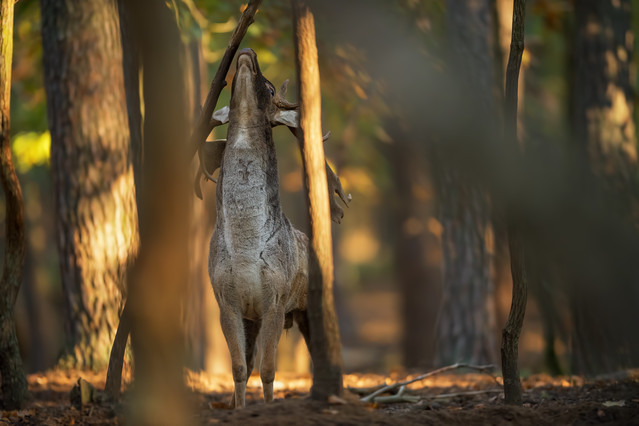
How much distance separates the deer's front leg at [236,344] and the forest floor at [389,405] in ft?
0.60

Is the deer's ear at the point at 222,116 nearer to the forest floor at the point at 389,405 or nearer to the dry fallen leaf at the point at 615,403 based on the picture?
the forest floor at the point at 389,405

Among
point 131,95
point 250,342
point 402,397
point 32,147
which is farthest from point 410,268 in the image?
point 131,95

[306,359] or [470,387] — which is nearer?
[470,387]

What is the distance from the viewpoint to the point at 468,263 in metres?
11.4

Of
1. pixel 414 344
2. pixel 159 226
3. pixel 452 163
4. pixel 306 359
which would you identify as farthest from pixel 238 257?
pixel 414 344

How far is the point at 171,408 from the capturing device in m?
4.20

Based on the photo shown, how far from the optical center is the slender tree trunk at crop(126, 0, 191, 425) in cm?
383

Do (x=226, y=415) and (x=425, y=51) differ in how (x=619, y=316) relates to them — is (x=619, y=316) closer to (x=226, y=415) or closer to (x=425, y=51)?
(x=425, y=51)

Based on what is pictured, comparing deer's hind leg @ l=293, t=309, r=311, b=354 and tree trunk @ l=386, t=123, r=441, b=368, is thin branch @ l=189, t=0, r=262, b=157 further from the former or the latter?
tree trunk @ l=386, t=123, r=441, b=368

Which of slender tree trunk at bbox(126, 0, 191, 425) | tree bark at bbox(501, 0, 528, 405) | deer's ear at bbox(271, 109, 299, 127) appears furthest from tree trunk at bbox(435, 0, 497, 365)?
slender tree trunk at bbox(126, 0, 191, 425)

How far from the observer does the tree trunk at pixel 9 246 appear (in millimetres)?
6738

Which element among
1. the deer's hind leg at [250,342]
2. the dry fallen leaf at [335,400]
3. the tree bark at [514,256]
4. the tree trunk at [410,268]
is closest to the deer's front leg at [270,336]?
the deer's hind leg at [250,342]

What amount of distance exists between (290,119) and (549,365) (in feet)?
19.3

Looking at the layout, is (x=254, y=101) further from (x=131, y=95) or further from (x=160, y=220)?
(x=160, y=220)
